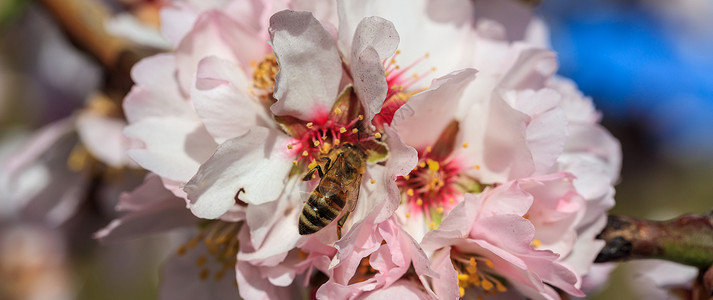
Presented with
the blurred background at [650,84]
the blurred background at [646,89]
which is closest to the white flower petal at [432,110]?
the blurred background at [646,89]

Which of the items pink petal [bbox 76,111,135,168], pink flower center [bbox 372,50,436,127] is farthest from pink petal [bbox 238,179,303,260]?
pink petal [bbox 76,111,135,168]

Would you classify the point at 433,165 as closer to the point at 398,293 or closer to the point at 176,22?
the point at 398,293

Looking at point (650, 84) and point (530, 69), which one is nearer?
point (530, 69)

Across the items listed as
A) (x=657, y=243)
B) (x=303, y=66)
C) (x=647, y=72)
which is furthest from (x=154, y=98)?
(x=647, y=72)

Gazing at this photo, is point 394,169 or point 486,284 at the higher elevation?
point 394,169

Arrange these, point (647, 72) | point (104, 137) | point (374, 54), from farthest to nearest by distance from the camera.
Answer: point (647, 72) → point (104, 137) → point (374, 54)

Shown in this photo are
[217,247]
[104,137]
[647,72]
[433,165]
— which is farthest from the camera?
[647,72]

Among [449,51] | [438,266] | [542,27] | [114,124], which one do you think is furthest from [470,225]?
[114,124]
